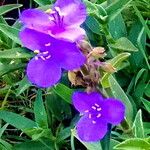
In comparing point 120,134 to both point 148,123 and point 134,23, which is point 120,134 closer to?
point 148,123

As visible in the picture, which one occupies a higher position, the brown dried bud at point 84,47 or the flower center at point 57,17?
the flower center at point 57,17

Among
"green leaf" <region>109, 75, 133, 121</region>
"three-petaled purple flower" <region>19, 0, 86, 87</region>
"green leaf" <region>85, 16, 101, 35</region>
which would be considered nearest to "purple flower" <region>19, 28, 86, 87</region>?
"three-petaled purple flower" <region>19, 0, 86, 87</region>

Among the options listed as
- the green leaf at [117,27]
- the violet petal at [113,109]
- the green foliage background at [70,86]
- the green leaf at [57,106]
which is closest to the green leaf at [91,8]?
the green foliage background at [70,86]

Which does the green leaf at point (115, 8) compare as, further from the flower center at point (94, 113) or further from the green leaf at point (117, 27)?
the flower center at point (94, 113)

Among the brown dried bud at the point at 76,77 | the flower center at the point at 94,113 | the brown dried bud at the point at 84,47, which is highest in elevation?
the brown dried bud at the point at 84,47

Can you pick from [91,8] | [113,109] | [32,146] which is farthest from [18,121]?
[113,109]

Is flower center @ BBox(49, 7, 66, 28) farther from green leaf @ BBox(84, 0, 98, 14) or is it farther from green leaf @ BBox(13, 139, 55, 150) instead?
green leaf @ BBox(13, 139, 55, 150)

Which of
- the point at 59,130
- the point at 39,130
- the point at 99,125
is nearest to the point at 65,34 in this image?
the point at 99,125
